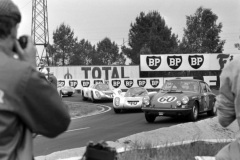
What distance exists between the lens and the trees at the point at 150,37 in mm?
72062

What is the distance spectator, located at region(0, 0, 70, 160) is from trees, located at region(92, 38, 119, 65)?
104m

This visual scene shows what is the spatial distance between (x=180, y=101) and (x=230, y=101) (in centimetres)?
1100

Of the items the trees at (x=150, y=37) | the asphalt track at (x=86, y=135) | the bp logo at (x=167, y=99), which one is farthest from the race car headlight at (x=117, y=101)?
the trees at (x=150, y=37)

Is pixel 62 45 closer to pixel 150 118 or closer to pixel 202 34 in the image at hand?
pixel 202 34

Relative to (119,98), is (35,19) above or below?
above

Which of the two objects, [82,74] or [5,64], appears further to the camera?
[82,74]

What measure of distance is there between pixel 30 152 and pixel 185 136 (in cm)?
538

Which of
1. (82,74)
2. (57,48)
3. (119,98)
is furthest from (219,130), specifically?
(57,48)

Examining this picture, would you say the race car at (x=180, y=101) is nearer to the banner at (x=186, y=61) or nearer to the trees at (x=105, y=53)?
the banner at (x=186, y=61)

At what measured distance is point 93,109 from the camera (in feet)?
72.1

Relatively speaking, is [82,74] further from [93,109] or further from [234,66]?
[234,66]

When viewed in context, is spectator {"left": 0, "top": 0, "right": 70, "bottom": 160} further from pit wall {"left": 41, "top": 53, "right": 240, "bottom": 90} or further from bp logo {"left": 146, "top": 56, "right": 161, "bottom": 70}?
bp logo {"left": 146, "top": 56, "right": 161, "bottom": 70}

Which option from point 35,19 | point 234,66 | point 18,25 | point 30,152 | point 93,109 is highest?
point 35,19

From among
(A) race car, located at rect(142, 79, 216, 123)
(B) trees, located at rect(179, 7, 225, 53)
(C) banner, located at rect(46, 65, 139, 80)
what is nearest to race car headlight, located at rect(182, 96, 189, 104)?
(A) race car, located at rect(142, 79, 216, 123)
